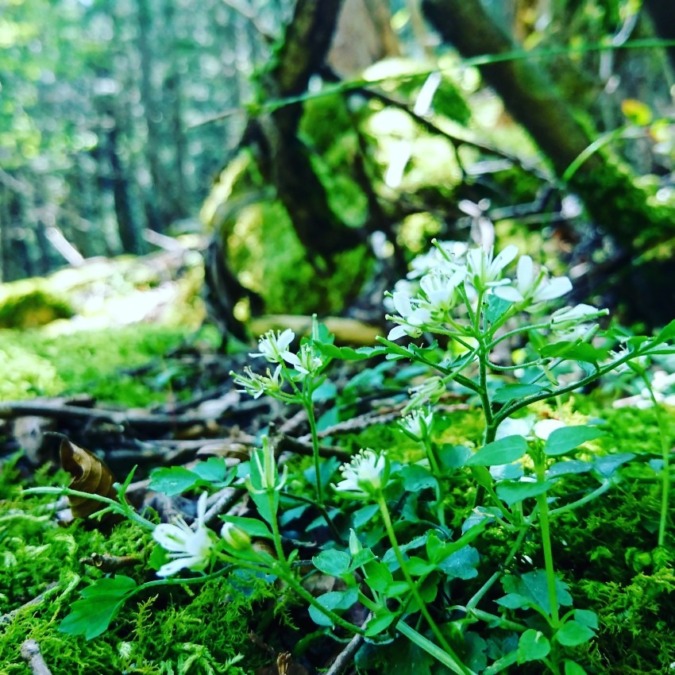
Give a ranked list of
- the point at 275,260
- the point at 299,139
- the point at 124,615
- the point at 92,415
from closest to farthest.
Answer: the point at 124,615 < the point at 92,415 < the point at 299,139 < the point at 275,260

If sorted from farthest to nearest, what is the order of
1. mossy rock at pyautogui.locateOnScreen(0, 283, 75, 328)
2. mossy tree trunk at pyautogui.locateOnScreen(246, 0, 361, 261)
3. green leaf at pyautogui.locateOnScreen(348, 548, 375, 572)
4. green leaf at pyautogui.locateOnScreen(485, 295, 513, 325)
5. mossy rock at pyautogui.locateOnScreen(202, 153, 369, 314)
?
mossy rock at pyautogui.locateOnScreen(0, 283, 75, 328)
mossy rock at pyautogui.locateOnScreen(202, 153, 369, 314)
mossy tree trunk at pyautogui.locateOnScreen(246, 0, 361, 261)
green leaf at pyautogui.locateOnScreen(485, 295, 513, 325)
green leaf at pyautogui.locateOnScreen(348, 548, 375, 572)

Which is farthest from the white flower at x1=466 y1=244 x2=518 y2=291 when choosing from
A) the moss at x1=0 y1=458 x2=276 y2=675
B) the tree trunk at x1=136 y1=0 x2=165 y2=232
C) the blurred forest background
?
the tree trunk at x1=136 y1=0 x2=165 y2=232

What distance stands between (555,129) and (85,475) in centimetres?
280

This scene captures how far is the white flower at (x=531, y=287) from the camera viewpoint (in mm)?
651

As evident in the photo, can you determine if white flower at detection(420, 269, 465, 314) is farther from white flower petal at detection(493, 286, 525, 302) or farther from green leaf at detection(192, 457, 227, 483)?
green leaf at detection(192, 457, 227, 483)

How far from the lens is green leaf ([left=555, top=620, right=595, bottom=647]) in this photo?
561 millimetres

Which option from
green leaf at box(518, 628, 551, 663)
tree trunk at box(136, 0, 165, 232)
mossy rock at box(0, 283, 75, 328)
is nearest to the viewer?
green leaf at box(518, 628, 551, 663)

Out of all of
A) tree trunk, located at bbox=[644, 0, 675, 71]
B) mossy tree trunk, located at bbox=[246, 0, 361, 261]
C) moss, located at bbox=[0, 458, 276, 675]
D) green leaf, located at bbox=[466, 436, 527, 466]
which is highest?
tree trunk, located at bbox=[644, 0, 675, 71]

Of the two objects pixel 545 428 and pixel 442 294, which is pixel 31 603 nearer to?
pixel 442 294

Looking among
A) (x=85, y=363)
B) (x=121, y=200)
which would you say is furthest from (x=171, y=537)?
(x=121, y=200)

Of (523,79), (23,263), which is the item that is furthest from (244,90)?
(523,79)

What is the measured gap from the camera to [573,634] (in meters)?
0.57

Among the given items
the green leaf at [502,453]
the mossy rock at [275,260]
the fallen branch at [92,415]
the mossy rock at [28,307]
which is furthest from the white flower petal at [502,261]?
the mossy rock at [28,307]

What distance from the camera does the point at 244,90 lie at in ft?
76.2
